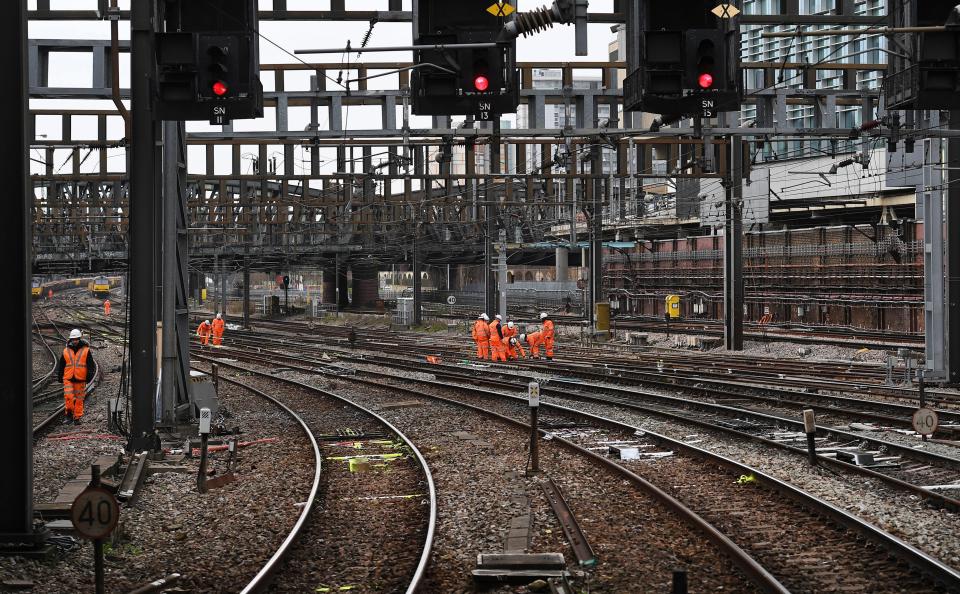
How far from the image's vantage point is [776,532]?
31.1 feet

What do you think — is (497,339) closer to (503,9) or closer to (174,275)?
(174,275)

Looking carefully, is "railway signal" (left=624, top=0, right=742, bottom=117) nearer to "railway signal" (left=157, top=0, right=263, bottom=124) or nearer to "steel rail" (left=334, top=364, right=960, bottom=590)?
"steel rail" (left=334, top=364, right=960, bottom=590)

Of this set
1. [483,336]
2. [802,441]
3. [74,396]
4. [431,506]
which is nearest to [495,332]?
[483,336]

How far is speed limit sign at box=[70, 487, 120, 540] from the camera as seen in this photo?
7527 mm

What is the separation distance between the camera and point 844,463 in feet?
41.5

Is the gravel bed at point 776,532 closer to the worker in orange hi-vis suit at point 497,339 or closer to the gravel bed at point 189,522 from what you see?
the gravel bed at point 189,522

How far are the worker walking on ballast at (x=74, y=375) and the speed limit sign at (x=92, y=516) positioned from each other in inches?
472

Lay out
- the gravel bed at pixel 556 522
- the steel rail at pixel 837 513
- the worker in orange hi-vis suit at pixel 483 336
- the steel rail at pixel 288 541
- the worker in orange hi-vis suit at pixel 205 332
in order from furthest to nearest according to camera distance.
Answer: the worker in orange hi-vis suit at pixel 205 332, the worker in orange hi-vis suit at pixel 483 336, the gravel bed at pixel 556 522, the steel rail at pixel 288 541, the steel rail at pixel 837 513

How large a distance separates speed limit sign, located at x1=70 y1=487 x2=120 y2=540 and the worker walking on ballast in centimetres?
1199

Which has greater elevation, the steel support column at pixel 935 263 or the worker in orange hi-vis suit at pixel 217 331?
the steel support column at pixel 935 263

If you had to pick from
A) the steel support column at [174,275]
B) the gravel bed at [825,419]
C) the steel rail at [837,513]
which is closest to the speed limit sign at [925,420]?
the gravel bed at [825,419]

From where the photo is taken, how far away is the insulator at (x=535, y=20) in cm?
1205

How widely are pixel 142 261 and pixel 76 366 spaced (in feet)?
15.6

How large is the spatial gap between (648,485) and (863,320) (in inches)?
1342
